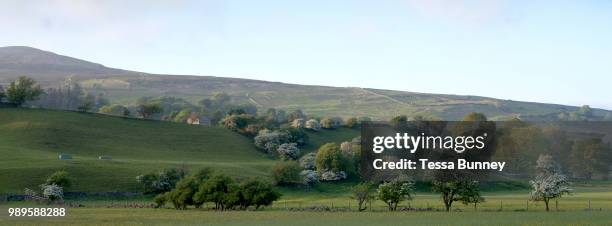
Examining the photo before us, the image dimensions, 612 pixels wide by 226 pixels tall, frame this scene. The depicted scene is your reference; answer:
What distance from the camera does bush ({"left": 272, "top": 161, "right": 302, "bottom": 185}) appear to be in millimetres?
107750

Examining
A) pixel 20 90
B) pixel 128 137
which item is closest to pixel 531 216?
pixel 128 137

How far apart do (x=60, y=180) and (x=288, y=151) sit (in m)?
56.3

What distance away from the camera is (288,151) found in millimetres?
136625

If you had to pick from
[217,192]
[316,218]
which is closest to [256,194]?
[217,192]

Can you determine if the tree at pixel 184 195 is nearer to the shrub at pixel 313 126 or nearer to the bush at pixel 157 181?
the bush at pixel 157 181

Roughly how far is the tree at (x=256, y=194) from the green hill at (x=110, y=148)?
2574 cm

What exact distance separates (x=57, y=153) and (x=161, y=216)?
63722 mm

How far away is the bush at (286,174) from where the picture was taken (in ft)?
354

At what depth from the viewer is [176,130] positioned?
151 meters

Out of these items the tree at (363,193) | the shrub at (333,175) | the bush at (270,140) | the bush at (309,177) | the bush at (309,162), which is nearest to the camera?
the tree at (363,193)

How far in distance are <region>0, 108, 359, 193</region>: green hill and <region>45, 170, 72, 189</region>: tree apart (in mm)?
2181

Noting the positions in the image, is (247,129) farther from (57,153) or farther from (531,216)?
(531,216)

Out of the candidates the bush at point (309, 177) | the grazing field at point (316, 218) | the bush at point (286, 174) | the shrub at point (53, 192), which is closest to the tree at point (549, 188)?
the grazing field at point (316, 218)

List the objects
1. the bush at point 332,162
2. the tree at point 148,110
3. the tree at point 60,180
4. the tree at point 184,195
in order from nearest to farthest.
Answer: the tree at point 184,195
the tree at point 60,180
the bush at point 332,162
the tree at point 148,110
